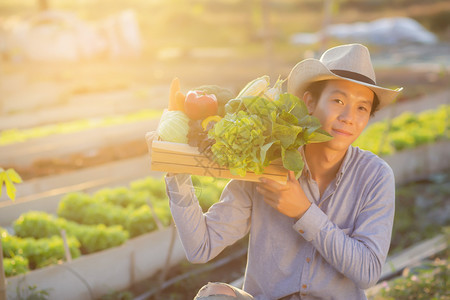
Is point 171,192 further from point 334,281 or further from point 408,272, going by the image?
point 408,272

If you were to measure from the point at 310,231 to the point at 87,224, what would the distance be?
2916mm

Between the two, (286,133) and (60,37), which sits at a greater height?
(286,133)

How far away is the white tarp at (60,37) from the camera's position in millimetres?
19375

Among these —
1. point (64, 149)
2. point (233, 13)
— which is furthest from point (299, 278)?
point (233, 13)

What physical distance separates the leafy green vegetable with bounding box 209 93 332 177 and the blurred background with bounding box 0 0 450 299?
0.40 metres

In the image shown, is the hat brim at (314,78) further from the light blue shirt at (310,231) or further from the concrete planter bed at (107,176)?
the concrete planter bed at (107,176)

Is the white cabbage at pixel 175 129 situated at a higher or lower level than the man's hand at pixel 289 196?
higher

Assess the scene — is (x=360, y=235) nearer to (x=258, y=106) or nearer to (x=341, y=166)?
(x=341, y=166)

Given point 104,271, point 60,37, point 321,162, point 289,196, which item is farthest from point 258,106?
point 60,37

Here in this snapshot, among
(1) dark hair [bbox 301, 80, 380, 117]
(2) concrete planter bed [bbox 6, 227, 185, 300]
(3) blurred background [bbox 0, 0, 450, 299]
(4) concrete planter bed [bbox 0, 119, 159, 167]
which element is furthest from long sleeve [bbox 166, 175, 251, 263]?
Answer: (4) concrete planter bed [bbox 0, 119, 159, 167]

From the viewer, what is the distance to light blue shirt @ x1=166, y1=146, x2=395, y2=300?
2.03m

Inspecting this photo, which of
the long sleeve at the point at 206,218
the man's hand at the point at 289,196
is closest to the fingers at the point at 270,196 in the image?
the man's hand at the point at 289,196

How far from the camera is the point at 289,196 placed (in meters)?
2.01

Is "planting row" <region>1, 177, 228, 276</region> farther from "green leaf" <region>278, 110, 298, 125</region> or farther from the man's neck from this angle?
"green leaf" <region>278, 110, 298, 125</region>
